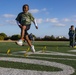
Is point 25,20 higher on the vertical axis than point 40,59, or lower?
higher

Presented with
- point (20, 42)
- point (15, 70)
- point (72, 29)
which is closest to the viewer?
point (15, 70)

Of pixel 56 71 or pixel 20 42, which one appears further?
pixel 20 42

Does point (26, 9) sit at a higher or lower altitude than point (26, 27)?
higher

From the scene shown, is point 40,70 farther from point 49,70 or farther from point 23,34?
point 23,34

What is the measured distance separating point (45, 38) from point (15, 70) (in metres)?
48.5

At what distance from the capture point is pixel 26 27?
964 cm

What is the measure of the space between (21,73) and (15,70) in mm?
403

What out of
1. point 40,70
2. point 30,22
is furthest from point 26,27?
point 40,70

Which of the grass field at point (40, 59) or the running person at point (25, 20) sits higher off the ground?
the running person at point (25, 20)

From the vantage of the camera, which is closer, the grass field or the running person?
the grass field

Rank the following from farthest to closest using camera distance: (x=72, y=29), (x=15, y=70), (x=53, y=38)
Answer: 1. (x=53, y=38)
2. (x=72, y=29)
3. (x=15, y=70)

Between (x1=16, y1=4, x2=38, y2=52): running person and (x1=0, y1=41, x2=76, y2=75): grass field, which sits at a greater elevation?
(x1=16, y1=4, x2=38, y2=52): running person

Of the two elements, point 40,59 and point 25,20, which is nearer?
point 40,59

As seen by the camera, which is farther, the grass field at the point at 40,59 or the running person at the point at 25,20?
the running person at the point at 25,20
